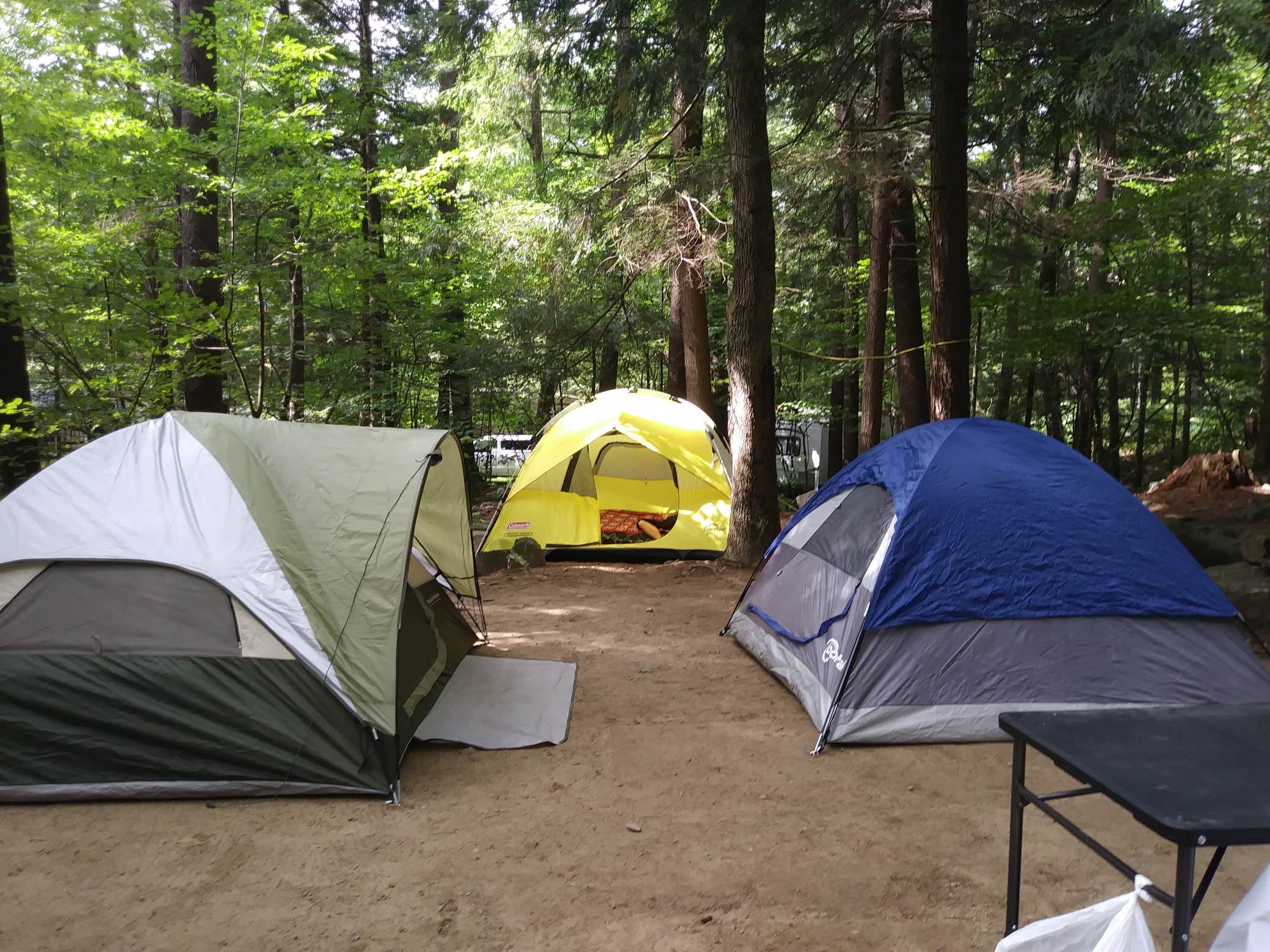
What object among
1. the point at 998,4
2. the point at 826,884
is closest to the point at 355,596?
the point at 826,884

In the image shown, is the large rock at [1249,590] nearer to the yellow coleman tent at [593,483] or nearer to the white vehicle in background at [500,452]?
the yellow coleman tent at [593,483]

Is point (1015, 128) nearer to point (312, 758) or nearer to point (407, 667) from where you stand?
point (407, 667)

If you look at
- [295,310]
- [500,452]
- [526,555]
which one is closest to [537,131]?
[500,452]

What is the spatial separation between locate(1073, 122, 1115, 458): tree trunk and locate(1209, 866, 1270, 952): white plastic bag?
30.6ft

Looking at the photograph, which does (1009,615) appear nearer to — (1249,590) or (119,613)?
(1249,590)

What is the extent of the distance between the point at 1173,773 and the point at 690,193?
7.83m

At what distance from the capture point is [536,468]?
9.05m

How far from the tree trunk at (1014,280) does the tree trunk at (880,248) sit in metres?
1.37

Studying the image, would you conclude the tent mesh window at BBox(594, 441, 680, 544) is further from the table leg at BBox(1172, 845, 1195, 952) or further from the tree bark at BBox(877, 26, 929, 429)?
the table leg at BBox(1172, 845, 1195, 952)

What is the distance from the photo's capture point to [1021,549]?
4.61 metres

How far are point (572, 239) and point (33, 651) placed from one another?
24.3ft

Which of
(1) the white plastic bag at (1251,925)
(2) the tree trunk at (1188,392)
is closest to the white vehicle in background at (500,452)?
(2) the tree trunk at (1188,392)

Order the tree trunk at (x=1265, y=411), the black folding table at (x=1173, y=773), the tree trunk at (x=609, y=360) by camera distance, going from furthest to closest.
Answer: the tree trunk at (x=609, y=360) → the tree trunk at (x=1265, y=411) → the black folding table at (x=1173, y=773)

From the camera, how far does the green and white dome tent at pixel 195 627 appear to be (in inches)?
147
